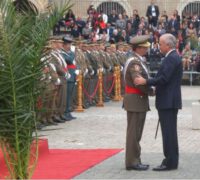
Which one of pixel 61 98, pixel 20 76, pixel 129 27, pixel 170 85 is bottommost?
pixel 61 98

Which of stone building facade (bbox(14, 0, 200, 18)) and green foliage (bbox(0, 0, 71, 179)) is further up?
stone building facade (bbox(14, 0, 200, 18))

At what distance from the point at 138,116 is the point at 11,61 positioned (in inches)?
158

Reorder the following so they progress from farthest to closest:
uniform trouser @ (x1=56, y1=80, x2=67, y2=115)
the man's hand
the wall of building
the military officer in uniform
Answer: the wall of building, uniform trouser @ (x1=56, y1=80, x2=67, y2=115), the military officer in uniform, the man's hand

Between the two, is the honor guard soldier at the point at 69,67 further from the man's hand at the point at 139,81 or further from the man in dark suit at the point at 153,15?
the man in dark suit at the point at 153,15

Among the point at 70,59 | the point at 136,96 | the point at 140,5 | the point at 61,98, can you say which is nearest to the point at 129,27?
the point at 140,5

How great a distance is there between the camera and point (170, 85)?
11320 mm

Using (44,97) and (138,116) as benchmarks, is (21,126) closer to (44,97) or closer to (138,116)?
(44,97)

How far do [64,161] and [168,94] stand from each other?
2.17 meters

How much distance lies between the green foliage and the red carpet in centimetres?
274

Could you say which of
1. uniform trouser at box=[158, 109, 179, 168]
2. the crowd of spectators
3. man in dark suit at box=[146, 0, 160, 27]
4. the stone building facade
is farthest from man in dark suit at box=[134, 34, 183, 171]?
the stone building facade

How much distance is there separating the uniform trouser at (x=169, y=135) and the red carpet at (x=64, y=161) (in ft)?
3.87

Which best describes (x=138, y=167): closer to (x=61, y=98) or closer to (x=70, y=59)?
(x=61, y=98)

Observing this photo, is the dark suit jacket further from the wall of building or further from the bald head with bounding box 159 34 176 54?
the wall of building

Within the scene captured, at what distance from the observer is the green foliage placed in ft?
25.6
